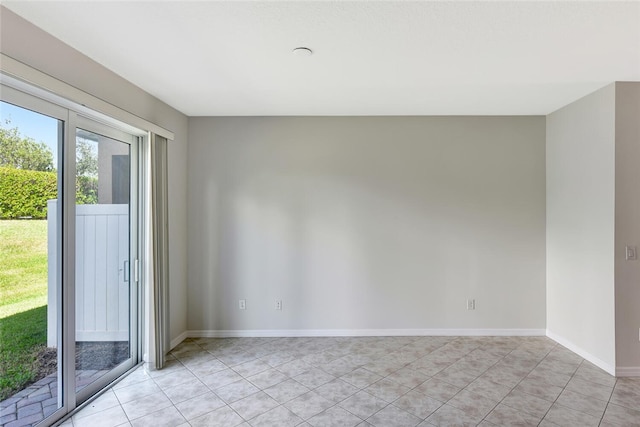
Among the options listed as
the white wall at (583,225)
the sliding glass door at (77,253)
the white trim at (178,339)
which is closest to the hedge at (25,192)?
the sliding glass door at (77,253)

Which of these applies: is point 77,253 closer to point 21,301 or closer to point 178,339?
point 21,301

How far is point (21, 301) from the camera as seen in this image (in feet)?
6.03

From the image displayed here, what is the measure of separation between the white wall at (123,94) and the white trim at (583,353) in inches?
176

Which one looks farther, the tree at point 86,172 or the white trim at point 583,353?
the white trim at point 583,353

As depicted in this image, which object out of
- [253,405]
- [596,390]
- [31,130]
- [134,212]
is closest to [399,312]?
[596,390]

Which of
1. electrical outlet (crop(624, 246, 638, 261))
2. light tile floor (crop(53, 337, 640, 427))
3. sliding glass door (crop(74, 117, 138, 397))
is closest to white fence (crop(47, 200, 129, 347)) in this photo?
sliding glass door (crop(74, 117, 138, 397))

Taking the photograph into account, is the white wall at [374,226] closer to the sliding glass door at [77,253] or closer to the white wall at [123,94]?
the white wall at [123,94]

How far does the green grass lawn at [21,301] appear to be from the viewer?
5.76ft

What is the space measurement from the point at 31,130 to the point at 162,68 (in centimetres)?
101

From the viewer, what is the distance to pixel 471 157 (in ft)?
11.6

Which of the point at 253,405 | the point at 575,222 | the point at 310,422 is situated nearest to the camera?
the point at 310,422

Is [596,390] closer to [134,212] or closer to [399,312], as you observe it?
[399,312]

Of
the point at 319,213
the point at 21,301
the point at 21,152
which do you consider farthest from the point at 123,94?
the point at 319,213

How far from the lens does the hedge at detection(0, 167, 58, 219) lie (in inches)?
68.4
